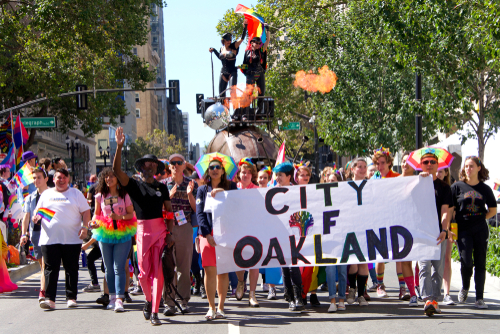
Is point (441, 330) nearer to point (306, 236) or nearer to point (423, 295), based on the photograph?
point (423, 295)

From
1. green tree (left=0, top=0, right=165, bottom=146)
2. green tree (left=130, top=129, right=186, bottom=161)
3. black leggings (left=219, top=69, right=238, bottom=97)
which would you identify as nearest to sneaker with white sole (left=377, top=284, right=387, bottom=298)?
black leggings (left=219, top=69, right=238, bottom=97)

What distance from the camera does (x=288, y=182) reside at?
28.6 ft

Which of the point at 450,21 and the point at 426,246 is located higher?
the point at 450,21

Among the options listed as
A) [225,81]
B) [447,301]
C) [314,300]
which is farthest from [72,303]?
[225,81]

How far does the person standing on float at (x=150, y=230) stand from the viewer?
7.81 meters

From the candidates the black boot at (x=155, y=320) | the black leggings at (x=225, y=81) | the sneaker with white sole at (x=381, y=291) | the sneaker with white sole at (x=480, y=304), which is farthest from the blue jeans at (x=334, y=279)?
the black leggings at (x=225, y=81)

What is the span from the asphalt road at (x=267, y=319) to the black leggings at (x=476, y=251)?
1.24 ft

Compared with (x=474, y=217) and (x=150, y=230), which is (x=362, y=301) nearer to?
(x=474, y=217)

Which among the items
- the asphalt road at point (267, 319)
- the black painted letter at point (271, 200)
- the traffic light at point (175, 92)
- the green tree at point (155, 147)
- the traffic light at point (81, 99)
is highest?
the green tree at point (155, 147)

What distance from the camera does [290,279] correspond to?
8531 mm

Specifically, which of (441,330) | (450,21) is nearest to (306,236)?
(441,330)

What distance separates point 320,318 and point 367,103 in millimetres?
22344

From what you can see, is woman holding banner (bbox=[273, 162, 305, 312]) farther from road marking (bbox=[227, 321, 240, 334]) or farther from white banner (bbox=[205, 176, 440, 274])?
road marking (bbox=[227, 321, 240, 334])

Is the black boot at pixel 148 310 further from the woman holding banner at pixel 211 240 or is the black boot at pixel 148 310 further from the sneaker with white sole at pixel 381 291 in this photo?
the sneaker with white sole at pixel 381 291
